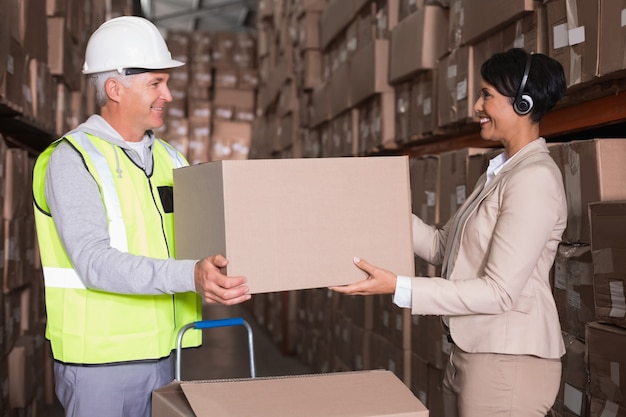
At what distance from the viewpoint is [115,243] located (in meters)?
1.85

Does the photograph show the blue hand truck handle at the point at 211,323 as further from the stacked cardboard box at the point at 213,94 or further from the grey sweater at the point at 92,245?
the stacked cardboard box at the point at 213,94

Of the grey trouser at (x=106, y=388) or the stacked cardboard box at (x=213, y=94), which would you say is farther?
the stacked cardboard box at (x=213, y=94)

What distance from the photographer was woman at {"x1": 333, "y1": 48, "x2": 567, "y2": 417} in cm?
175

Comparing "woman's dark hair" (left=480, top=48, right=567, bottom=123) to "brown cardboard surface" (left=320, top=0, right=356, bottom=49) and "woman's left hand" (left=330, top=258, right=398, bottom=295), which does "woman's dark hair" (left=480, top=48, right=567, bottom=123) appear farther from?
"brown cardboard surface" (left=320, top=0, right=356, bottom=49)

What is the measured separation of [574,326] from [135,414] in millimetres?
1261

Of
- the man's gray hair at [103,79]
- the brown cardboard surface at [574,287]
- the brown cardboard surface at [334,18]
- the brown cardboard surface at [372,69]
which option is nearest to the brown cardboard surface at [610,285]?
the brown cardboard surface at [574,287]

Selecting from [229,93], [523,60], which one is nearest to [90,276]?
[523,60]

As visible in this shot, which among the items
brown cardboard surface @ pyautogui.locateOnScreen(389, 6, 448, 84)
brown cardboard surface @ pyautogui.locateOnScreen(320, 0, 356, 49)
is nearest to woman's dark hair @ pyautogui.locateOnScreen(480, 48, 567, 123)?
brown cardboard surface @ pyautogui.locateOnScreen(389, 6, 448, 84)

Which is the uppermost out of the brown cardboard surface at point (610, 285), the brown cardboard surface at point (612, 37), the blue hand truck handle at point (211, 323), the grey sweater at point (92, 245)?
the brown cardboard surface at point (612, 37)

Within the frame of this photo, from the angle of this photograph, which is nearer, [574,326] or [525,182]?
[525,182]

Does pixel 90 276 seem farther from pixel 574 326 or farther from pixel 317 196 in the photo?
pixel 574 326

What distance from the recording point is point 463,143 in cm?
332

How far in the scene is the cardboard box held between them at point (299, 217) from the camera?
1636 mm

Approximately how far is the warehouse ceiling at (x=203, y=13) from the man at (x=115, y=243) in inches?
468
